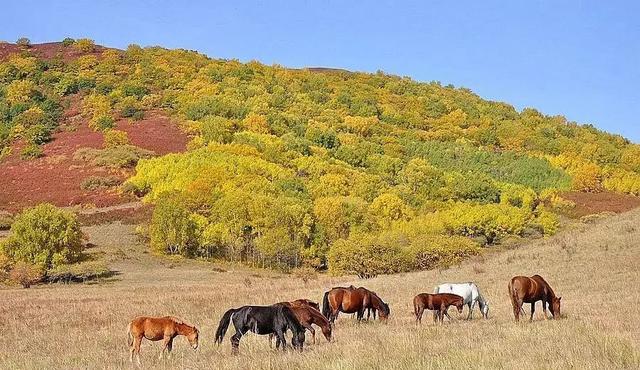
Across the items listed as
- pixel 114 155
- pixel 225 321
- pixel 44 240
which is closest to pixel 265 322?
pixel 225 321

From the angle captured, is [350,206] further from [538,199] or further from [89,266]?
[538,199]

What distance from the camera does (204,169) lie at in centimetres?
9019

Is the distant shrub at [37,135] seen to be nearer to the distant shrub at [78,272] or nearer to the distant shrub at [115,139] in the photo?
the distant shrub at [115,139]

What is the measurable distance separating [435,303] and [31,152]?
100546mm

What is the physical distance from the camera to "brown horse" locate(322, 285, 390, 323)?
18547 mm

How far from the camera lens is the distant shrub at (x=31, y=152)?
106 m

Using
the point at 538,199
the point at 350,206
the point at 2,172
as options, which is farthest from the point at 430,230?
the point at 2,172

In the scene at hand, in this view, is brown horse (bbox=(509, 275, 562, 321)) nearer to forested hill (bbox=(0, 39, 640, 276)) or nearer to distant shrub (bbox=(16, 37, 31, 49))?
forested hill (bbox=(0, 39, 640, 276))

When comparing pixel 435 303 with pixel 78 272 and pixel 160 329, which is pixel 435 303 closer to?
pixel 160 329

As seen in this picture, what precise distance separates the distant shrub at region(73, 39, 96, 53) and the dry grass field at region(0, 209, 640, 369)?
154112mm

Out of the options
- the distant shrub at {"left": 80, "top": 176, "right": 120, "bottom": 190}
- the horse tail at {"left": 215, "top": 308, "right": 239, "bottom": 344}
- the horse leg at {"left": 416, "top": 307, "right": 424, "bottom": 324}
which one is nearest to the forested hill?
the distant shrub at {"left": 80, "top": 176, "right": 120, "bottom": 190}

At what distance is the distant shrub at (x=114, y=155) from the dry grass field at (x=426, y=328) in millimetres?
66183

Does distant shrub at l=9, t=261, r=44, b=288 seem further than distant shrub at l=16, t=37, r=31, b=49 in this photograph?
No

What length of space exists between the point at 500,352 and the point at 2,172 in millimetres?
101854
